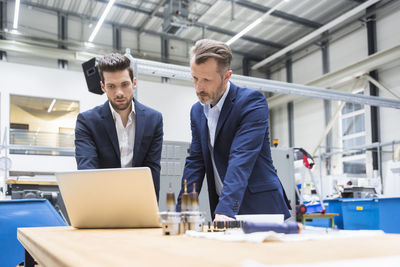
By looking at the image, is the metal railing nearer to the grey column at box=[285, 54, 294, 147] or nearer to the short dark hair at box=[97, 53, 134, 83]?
the grey column at box=[285, 54, 294, 147]

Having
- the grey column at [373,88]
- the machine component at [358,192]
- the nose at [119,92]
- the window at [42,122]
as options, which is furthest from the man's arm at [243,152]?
the grey column at [373,88]

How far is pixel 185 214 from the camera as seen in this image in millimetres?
1031

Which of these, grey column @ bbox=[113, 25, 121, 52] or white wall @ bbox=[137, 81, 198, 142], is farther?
grey column @ bbox=[113, 25, 121, 52]

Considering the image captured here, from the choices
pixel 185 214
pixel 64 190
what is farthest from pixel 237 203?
pixel 64 190

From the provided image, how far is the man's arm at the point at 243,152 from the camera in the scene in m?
1.34

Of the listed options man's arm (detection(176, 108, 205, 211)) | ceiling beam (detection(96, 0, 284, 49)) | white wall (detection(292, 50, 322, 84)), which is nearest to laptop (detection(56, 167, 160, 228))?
man's arm (detection(176, 108, 205, 211))

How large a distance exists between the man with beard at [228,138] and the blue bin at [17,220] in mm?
694

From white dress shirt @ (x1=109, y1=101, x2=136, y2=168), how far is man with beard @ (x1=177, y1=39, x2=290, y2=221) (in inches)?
9.9

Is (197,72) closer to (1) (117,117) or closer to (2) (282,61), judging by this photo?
(1) (117,117)

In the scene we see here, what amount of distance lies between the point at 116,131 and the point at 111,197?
539 millimetres

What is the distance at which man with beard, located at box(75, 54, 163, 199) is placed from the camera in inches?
66.7

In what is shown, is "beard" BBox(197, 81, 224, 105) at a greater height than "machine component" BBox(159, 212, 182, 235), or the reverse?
"beard" BBox(197, 81, 224, 105)

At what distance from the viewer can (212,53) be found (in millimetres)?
1441

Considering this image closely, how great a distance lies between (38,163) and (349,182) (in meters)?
5.46
